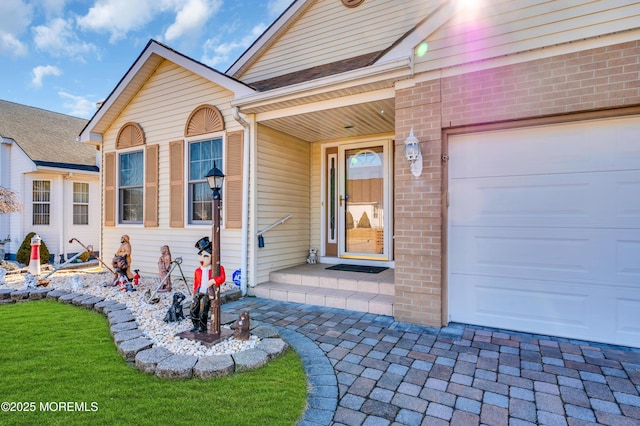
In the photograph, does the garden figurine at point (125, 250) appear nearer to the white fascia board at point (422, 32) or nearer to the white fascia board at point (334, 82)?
the white fascia board at point (334, 82)

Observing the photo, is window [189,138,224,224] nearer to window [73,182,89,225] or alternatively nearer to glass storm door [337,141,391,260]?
glass storm door [337,141,391,260]

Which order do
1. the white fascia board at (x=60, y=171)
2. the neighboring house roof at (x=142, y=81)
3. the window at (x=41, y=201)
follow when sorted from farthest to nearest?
the window at (x=41, y=201)
the white fascia board at (x=60, y=171)
the neighboring house roof at (x=142, y=81)

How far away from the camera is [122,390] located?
2.30 metres

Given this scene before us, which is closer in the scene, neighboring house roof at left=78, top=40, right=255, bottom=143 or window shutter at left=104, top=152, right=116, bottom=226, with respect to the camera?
neighboring house roof at left=78, top=40, right=255, bottom=143

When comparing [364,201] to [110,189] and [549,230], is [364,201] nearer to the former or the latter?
[549,230]

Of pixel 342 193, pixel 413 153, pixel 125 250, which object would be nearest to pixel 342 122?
pixel 342 193

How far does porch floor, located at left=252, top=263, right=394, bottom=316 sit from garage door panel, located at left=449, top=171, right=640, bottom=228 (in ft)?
4.55

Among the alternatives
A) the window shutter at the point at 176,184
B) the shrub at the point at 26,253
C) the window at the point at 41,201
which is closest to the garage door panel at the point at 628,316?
the window shutter at the point at 176,184

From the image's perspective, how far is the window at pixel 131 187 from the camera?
21.9ft

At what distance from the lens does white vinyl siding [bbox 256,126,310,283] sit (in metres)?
5.30

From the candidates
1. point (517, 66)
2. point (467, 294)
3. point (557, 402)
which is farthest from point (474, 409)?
point (517, 66)

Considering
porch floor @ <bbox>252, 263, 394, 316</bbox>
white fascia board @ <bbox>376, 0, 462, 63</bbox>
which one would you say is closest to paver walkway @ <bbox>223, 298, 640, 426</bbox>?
porch floor @ <bbox>252, 263, 394, 316</bbox>

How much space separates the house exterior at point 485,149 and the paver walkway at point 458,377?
1.39 ft

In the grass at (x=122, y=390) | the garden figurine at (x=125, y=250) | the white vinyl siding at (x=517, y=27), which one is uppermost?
the white vinyl siding at (x=517, y=27)
